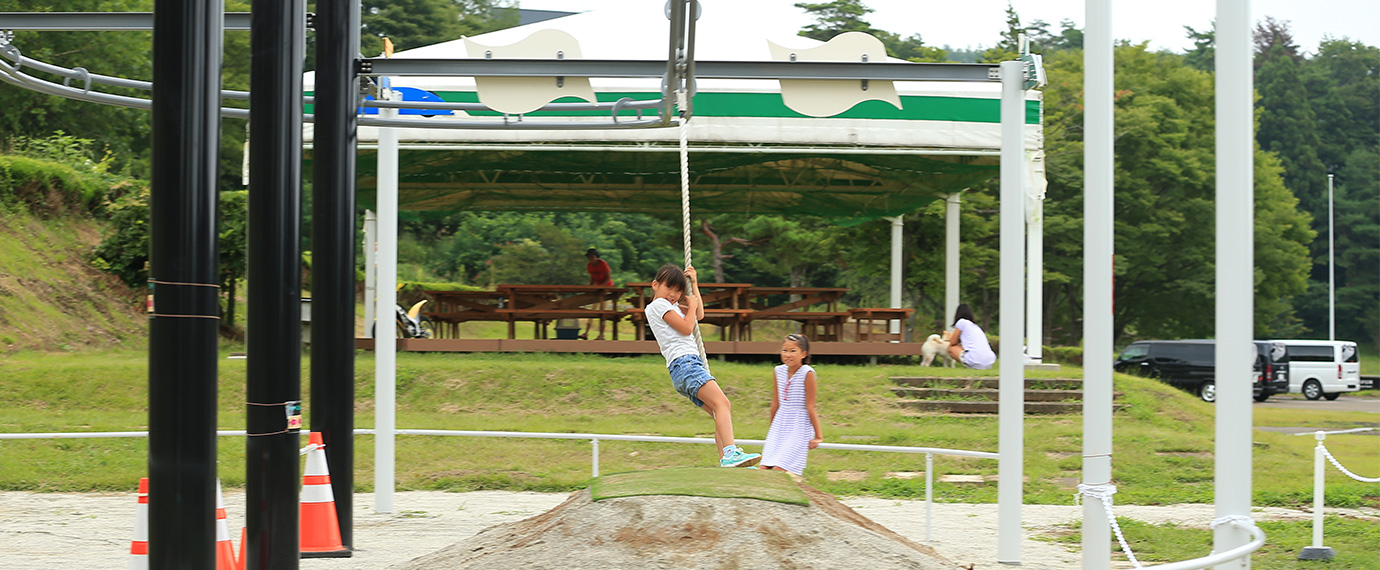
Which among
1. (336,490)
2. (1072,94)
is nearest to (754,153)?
(336,490)

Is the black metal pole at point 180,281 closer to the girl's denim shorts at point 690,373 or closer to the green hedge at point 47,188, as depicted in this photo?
the girl's denim shorts at point 690,373

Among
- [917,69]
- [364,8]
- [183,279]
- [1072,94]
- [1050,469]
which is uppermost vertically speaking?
[364,8]

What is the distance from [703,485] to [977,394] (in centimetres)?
1212

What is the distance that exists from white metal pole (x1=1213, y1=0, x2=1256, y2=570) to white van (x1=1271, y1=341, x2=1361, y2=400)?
36162 mm

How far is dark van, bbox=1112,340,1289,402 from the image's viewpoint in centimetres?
3272

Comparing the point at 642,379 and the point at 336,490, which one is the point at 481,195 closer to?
the point at 642,379

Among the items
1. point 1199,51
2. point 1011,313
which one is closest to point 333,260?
point 1011,313

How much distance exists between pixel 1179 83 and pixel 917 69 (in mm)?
38734

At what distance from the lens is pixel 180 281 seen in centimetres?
494

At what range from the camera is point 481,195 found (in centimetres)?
2489

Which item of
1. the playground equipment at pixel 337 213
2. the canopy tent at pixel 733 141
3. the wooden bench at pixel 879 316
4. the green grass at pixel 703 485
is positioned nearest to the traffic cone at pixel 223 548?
the playground equipment at pixel 337 213

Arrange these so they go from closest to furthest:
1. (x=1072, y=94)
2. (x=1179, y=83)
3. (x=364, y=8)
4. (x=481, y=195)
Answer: (x=481, y=195) → (x=1072, y=94) → (x=1179, y=83) → (x=364, y=8)

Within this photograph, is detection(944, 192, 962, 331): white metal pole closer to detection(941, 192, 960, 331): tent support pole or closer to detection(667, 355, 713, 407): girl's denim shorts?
detection(941, 192, 960, 331): tent support pole

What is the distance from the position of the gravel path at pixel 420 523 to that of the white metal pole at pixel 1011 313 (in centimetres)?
42
